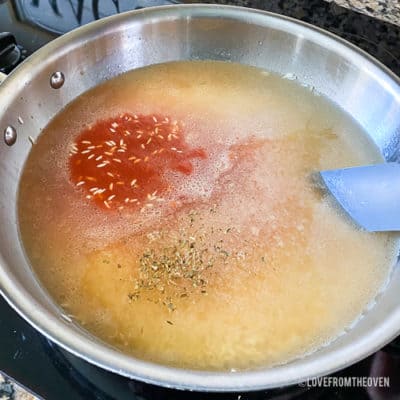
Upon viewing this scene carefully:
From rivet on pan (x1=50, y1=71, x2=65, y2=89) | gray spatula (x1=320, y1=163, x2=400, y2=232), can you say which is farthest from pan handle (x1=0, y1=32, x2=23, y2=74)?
gray spatula (x1=320, y1=163, x2=400, y2=232)

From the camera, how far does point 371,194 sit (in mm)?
1262

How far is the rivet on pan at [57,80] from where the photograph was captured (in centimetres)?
143

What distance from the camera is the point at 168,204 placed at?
1.28m

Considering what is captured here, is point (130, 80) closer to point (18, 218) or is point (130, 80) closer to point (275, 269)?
point (18, 218)

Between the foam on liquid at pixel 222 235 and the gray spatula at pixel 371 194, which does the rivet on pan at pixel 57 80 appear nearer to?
the foam on liquid at pixel 222 235

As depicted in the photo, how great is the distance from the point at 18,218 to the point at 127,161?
31 centimetres

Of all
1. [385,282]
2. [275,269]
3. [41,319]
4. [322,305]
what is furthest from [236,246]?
[41,319]

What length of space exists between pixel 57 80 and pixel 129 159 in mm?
311

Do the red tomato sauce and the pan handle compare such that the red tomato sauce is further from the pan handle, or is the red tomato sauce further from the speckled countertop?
the speckled countertop

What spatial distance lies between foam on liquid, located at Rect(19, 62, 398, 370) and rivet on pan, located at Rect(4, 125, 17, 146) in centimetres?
7

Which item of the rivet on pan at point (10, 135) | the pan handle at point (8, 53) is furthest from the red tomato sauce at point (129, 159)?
the pan handle at point (8, 53)

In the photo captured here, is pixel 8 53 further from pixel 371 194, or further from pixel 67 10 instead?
pixel 371 194

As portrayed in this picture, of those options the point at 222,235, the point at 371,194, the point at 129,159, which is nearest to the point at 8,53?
the point at 129,159

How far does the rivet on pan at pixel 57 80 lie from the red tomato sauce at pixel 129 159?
15 cm
